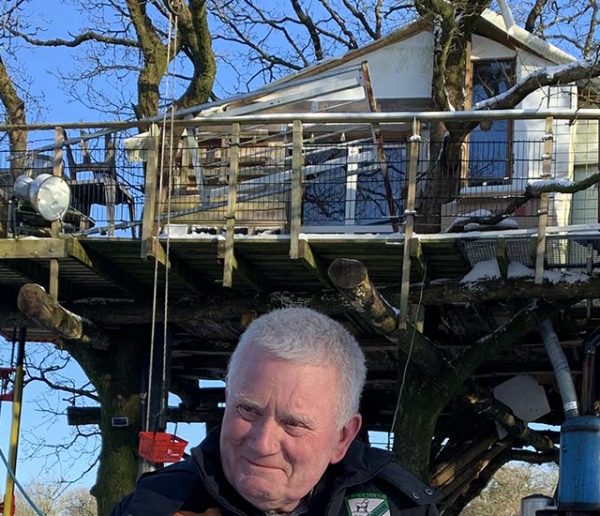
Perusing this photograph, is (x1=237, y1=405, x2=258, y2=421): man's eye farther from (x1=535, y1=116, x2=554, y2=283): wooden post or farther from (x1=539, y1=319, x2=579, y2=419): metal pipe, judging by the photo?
(x1=539, y1=319, x2=579, y2=419): metal pipe

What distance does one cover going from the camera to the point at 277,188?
13445 millimetres

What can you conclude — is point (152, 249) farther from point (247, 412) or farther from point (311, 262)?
point (247, 412)

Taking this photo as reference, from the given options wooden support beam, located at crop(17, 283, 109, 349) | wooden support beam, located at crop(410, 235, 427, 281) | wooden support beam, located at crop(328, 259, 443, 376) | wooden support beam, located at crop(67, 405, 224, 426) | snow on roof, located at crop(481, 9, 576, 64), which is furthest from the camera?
wooden support beam, located at crop(67, 405, 224, 426)

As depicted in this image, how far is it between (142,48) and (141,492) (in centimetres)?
1624

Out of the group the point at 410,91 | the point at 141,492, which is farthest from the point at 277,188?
the point at 141,492

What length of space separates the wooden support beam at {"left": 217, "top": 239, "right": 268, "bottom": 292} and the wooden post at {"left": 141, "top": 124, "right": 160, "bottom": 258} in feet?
2.20

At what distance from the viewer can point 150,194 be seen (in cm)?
1191

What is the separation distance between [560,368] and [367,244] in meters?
2.32

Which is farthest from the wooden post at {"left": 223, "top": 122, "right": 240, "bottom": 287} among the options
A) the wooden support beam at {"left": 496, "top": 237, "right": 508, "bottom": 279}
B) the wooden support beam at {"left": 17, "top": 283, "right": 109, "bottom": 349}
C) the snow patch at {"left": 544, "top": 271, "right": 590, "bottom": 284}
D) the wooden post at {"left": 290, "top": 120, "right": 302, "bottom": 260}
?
the snow patch at {"left": 544, "top": 271, "right": 590, "bottom": 284}

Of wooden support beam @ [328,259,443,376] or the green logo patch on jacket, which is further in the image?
wooden support beam @ [328,259,443,376]

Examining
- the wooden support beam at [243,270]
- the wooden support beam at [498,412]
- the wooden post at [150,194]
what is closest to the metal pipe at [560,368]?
the wooden support beam at [498,412]

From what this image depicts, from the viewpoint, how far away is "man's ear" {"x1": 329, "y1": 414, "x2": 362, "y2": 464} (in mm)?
2660

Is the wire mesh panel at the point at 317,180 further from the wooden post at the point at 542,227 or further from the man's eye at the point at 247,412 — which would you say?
the man's eye at the point at 247,412

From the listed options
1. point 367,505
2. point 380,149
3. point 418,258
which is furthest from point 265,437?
point 380,149
